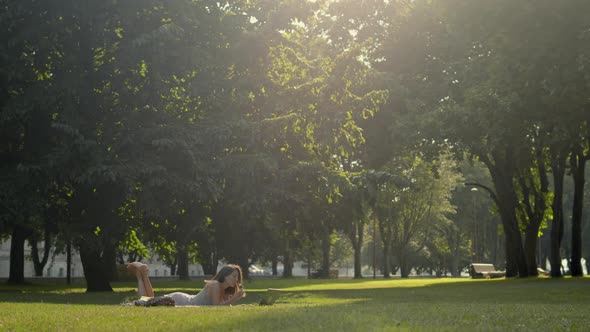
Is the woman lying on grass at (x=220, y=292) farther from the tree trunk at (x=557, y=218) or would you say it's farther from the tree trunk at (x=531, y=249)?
the tree trunk at (x=531, y=249)

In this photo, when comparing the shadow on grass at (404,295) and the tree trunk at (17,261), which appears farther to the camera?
the tree trunk at (17,261)

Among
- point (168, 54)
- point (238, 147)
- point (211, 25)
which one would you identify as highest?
point (211, 25)

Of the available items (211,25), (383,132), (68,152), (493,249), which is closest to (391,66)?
(383,132)

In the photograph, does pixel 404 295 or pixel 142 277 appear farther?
pixel 404 295

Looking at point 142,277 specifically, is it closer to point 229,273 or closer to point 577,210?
point 229,273

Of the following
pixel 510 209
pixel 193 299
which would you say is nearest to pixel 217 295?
pixel 193 299

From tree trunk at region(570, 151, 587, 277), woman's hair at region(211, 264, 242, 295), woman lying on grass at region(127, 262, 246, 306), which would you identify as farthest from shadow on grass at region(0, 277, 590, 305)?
tree trunk at region(570, 151, 587, 277)

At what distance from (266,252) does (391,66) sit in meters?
31.9

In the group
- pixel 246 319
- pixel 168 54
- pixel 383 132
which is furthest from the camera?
pixel 383 132

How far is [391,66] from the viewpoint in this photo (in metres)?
42.9

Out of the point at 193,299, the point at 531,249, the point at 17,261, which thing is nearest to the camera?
the point at 193,299

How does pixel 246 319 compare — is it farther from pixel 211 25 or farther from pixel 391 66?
pixel 391 66

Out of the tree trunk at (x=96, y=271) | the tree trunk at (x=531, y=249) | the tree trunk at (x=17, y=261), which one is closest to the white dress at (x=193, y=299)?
the tree trunk at (x=96, y=271)

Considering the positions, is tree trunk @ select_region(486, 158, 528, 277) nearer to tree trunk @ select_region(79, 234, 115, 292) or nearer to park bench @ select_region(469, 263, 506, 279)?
park bench @ select_region(469, 263, 506, 279)
